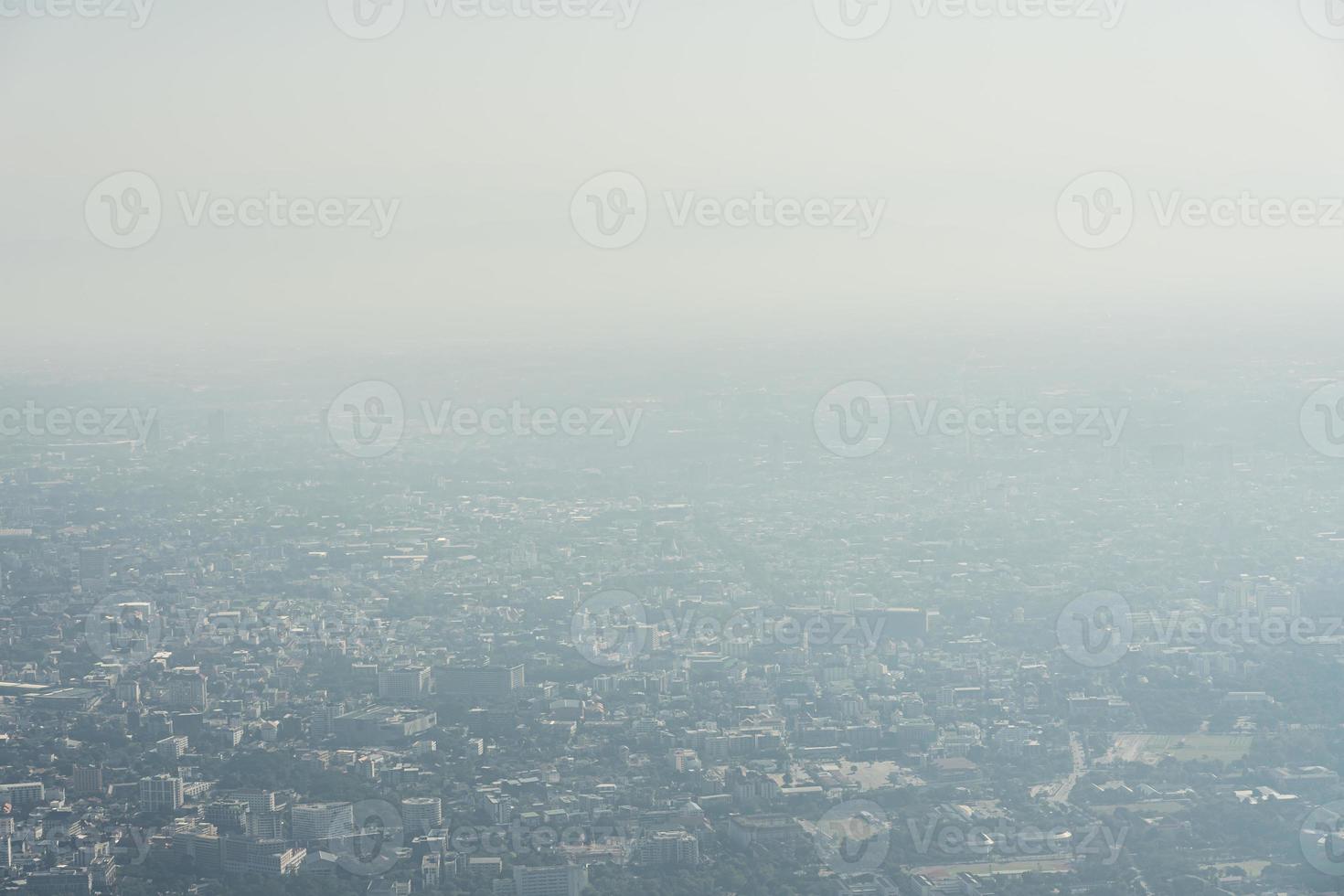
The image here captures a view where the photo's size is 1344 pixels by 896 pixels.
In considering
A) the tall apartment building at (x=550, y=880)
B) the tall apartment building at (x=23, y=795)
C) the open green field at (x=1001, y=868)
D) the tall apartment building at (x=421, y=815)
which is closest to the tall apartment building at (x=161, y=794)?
the tall apartment building at (x=23, y=795)

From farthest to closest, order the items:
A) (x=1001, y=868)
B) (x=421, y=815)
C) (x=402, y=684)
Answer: (x=402, y=684) → (x=421, y=815) → (x=1001, y=868)

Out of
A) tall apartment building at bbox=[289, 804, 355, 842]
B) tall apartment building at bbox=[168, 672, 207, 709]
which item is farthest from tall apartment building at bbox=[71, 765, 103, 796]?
tall apartment building at bbox=[289, 804, 355, 842]

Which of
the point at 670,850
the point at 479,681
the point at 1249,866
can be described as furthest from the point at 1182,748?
the point at 479,681

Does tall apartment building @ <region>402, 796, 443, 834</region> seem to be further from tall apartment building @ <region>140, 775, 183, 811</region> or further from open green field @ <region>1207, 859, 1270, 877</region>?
open green field @ <region>1207, 859, 1270, 877</region>

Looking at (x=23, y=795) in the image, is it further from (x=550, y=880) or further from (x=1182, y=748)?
(x=1182, y=748)

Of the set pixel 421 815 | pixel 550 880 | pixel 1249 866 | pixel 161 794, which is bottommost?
pixel 1249 866

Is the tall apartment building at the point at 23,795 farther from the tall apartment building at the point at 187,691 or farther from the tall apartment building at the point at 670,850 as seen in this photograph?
the tall apartment building at the point at 670,850

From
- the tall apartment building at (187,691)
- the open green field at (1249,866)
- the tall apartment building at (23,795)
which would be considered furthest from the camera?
the tall apartment building at (187,691)

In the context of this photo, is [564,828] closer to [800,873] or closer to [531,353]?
[800,873]

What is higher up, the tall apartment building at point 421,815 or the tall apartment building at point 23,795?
the tall apartment building at point 23,795

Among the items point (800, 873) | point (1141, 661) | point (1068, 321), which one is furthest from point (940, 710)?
point (1068, 321)

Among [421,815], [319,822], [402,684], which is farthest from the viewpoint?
[402,684]
